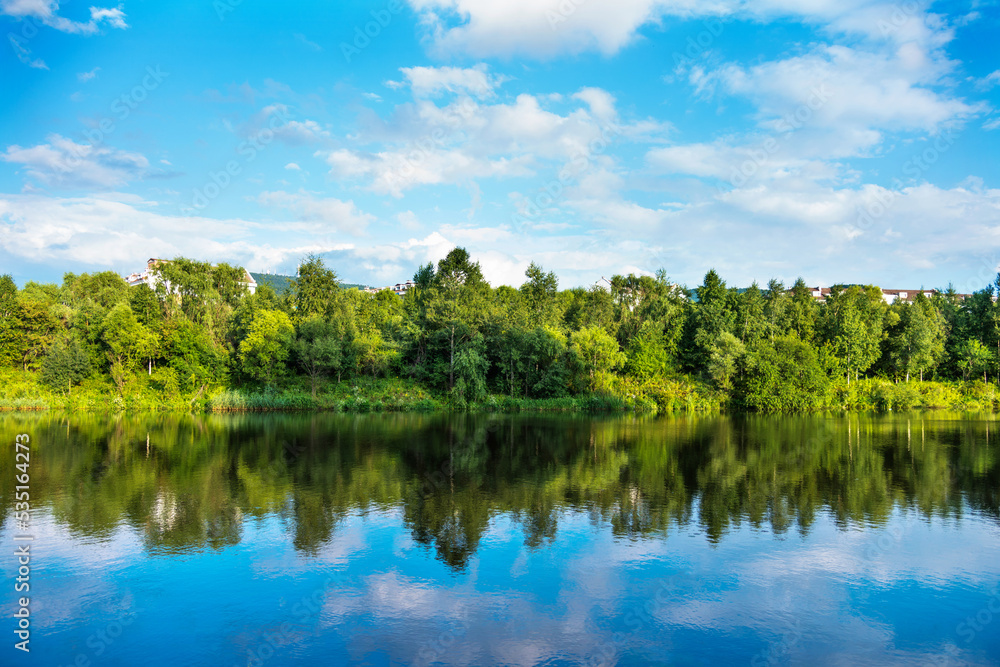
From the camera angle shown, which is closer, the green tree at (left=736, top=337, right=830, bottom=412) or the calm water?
the calm water

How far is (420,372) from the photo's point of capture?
54281mm

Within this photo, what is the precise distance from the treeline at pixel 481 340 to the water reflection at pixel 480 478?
43.5ft

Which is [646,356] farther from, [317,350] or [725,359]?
[317,350]

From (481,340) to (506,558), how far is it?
40.1 metres

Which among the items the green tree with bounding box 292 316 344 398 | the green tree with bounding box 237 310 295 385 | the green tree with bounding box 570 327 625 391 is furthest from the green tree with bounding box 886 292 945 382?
the green tree with bounding box 237 310 295 385

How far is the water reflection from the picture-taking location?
1628cm

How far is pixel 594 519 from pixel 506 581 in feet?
17.1

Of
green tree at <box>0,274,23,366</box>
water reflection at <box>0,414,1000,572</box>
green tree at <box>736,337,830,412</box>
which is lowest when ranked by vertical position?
water reflection at <box>0,414,1000,572</box>

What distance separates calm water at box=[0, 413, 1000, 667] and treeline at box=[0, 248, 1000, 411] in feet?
79.3

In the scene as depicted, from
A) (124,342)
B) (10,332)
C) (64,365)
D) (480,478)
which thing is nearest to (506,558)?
(480,478)

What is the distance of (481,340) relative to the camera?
53.3 metres

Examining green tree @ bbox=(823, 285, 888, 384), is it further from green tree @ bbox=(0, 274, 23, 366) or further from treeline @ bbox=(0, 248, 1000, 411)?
green tree @ bbox=(0, 274, 23, 366)

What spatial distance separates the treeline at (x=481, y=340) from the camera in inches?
1943

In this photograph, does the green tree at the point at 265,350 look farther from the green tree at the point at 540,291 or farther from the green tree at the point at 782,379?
the green tree at the point at 782,379
